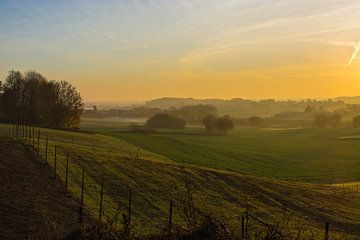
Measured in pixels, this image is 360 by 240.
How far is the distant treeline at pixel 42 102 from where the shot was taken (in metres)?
88.0

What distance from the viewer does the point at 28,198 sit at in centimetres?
2636

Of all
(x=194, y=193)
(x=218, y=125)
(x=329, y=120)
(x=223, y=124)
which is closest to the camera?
(x=194, y=193)

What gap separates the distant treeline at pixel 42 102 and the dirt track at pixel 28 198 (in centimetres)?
5263

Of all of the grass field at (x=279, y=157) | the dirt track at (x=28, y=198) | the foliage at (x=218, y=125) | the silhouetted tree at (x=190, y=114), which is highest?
the silhouetted tree at (x=190, y=114)

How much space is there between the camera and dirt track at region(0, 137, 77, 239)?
21.6 metres

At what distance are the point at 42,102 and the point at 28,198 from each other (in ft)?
214

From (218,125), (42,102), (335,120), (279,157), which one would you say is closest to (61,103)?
(42,102)

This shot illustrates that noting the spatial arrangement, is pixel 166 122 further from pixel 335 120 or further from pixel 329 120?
pixel 335 120

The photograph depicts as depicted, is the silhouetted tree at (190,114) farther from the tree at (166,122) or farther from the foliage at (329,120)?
the tree at (166,122)

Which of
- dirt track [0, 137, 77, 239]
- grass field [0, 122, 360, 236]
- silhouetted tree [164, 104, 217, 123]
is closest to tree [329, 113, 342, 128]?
silhouetted tree [164, 104, 217, 123]

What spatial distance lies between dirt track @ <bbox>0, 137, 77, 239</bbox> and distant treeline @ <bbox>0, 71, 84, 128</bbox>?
52.6 metres

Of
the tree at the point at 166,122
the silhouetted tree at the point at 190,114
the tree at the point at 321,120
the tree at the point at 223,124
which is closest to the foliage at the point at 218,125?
the tree at the point at 223,124

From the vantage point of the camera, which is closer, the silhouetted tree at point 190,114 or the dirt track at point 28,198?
the dirt track at point 28,198

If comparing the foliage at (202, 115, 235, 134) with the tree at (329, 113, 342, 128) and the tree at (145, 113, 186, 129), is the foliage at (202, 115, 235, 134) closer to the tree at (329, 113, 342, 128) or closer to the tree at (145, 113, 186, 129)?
the tree at (145, 113, 186, 129)
